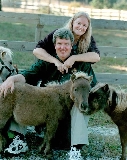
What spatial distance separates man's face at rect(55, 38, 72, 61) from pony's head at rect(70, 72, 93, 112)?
437mm

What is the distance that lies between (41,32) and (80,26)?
2734 mm

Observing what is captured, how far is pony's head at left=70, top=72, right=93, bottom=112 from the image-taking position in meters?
3.78

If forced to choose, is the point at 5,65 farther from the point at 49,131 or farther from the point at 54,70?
the point at 49,131

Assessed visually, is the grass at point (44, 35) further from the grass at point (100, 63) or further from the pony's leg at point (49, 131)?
the pony's leg at point (49, 131)

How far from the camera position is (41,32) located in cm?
719

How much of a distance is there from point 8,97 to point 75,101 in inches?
31.7

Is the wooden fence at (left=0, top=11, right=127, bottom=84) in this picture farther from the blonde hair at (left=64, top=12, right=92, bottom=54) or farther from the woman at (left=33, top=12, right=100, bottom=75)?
the blonde hair at (left=64, top=12, right=92, bottom=54)

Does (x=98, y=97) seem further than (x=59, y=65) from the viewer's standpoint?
No

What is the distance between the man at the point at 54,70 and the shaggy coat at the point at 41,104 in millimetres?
116

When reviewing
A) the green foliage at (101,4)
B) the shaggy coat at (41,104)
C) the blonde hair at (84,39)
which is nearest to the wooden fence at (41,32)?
the blonde hair at (84,39)

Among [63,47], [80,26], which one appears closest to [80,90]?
[63,47]

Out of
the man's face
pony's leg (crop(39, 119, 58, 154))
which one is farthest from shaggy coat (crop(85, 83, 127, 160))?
the man's face

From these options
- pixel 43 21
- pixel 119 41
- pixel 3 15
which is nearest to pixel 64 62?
pixel 43 21

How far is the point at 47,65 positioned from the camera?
4527mm
